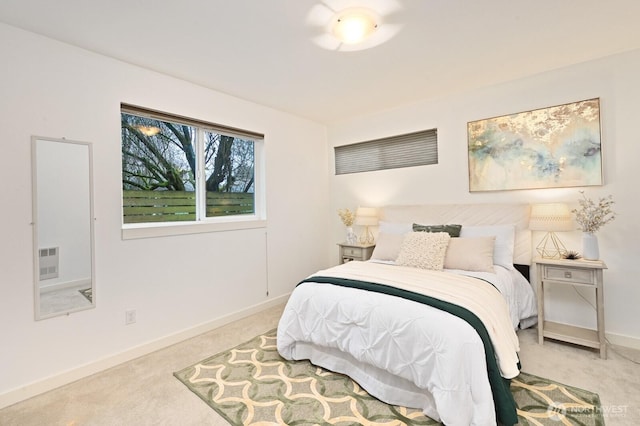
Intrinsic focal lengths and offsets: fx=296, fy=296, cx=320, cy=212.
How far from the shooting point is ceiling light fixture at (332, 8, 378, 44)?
6.16ft


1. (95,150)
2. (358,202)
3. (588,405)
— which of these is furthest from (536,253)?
(95,150)

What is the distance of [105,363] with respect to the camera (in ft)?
7.62

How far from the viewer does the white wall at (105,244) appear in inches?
77.5

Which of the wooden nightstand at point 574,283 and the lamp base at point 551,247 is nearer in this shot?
the wooden nightstand at point 574,283

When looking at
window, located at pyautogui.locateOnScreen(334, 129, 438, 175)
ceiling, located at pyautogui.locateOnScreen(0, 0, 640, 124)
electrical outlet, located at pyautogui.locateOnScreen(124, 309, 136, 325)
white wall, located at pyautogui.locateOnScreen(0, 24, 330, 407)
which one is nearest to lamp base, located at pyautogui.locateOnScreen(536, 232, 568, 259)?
window, located at pyautogui.locateOnScreen(334, 129, 438, 175)

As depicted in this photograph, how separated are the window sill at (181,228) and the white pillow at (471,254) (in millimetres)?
2101

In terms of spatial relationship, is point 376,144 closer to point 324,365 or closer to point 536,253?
point 536,253

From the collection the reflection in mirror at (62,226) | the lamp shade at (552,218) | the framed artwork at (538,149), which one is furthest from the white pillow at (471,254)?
the reflection in mirror at (62,226)

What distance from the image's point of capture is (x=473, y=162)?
323 cm

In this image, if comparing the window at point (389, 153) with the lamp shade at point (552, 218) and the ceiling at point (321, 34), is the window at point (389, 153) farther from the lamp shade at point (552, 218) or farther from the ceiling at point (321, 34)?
the lamp shade at point (552, 218)

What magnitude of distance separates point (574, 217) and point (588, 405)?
160 cm

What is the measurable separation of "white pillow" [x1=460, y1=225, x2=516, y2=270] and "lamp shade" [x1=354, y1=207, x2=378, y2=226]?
1.17 m

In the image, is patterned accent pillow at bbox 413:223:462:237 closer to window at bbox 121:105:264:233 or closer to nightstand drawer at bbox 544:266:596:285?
nightstand drawer at bbox 544:266:596:285

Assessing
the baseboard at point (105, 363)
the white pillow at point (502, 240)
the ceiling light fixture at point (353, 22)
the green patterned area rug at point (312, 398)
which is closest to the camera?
the green patterned area rug at point (312, 398)
